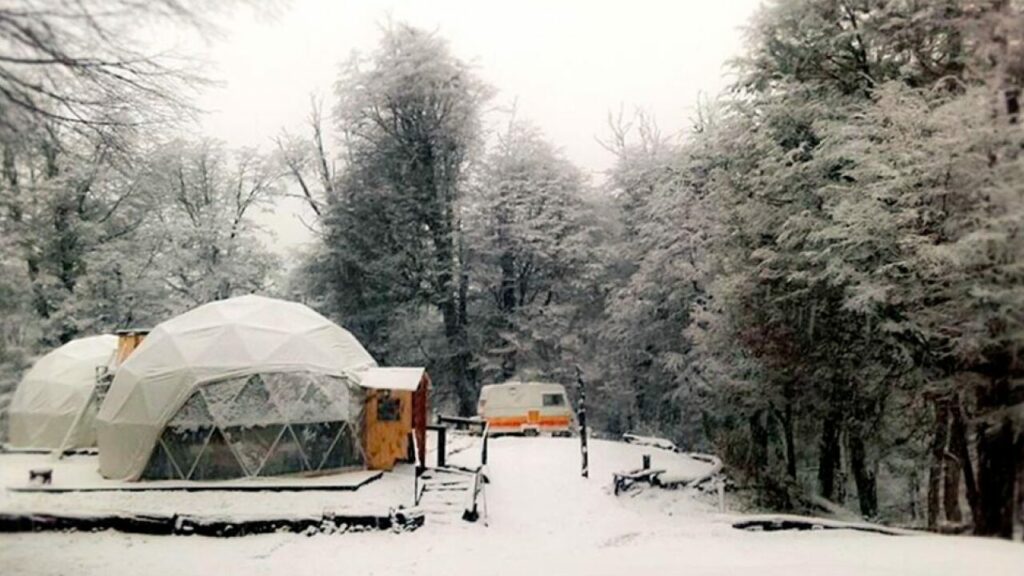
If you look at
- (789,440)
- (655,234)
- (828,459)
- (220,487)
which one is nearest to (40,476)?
(220,487)

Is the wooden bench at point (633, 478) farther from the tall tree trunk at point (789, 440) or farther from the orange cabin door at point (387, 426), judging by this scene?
the orange cabin door at point (387, 426)

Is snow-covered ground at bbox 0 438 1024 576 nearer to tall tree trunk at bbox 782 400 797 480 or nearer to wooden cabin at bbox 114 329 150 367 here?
tall tree trunk at bbox 782 400 797 480

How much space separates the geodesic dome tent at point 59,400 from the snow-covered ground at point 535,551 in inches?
275

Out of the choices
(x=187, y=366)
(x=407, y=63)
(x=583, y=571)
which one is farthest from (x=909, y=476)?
(x=407, y=63)

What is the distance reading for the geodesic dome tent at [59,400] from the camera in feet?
55.2

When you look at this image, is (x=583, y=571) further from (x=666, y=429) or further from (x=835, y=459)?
(x=666, y=429)

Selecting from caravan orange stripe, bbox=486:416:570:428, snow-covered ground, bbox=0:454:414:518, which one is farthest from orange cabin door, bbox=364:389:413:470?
caravan orange stripe, bbox=486:416:570:428

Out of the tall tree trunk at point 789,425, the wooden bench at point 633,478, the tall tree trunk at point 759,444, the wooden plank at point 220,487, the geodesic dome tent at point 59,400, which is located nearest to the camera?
the wooden plank at point 220,487

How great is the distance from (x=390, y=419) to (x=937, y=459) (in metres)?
9.65

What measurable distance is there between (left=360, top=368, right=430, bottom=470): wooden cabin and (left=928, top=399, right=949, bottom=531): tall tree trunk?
28.1 ft

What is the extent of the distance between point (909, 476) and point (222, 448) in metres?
13.6

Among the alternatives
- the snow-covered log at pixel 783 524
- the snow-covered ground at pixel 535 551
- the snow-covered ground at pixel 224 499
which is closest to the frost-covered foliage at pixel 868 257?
the snow-covered ground at pixel 535 551

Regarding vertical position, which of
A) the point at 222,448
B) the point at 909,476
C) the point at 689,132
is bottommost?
A: the point at 909,476

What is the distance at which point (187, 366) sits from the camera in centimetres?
1278
